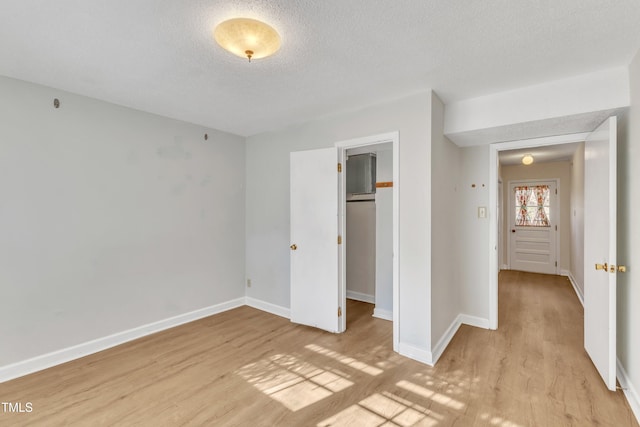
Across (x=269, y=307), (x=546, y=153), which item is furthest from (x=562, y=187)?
(x=269, y=307)

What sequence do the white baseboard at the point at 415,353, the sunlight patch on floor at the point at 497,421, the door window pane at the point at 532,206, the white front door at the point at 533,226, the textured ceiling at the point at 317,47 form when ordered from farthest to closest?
the door window pane at the point at 532,206
the white front door at the point at 533,226
the white baseboard at the point at 415,353
the sunlight patch on floor at the point at 497,421
the textured ceiling at the point at 317,47

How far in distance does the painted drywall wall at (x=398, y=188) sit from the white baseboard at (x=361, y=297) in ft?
3.99

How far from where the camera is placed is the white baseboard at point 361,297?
439 centimetres

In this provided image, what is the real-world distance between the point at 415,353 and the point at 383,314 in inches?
41.0

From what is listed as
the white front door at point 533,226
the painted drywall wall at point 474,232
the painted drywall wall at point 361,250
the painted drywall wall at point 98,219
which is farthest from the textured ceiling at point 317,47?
the white front door at point 533,226

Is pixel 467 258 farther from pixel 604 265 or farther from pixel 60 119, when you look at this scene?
pixel 60 119

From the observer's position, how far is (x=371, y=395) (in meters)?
2.16

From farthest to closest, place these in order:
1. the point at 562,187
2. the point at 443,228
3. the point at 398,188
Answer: the point at 562,187 → the point at 443,228 → the point at 398,188

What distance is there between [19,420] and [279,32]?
117 inches

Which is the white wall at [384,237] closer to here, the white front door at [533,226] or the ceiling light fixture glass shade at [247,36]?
the ceiling light fixture glass shade at [247,36]

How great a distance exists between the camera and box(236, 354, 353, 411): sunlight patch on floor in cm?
213

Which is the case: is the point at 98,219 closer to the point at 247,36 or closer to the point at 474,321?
the point at 247,36

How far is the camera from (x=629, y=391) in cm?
205

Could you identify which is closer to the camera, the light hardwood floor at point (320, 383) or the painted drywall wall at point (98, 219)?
the light hardwood floor at point (320, 383)
